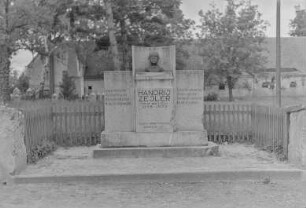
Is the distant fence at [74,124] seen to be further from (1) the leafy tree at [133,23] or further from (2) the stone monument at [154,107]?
(1) the leafy tree at [133,23]

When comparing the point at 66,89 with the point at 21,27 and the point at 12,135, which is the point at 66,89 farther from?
the point at 12,135

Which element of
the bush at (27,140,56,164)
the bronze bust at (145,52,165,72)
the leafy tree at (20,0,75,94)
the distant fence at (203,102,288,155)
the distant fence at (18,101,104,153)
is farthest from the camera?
the leafy tree at (20,0,75,94)

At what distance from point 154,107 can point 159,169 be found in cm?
281

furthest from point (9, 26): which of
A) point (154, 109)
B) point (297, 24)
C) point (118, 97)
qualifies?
point (297, 24)

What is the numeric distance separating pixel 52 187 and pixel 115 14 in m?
26.2

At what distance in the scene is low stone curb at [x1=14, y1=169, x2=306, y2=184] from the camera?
30.5 ft

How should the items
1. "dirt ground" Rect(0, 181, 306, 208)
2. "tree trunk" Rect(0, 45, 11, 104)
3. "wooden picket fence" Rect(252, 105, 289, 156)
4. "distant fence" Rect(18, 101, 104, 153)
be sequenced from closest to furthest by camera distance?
1. "dirt ground" Rect(0, 181, 306, 208)
2. "wooden picket fence" Rect(252, 105, 289, 156)
3. "distant fence" Rect(18, 101, 104, 153)
4. "tree trunk" Rect(0, 45, 11, 104)

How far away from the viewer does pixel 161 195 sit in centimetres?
821

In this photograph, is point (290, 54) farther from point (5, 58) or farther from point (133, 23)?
point (5, 58)

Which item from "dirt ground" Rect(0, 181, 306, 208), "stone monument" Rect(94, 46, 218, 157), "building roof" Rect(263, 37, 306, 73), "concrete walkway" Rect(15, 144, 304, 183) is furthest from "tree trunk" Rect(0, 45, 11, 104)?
"building roof" Rect(263, 37, 306, 73)

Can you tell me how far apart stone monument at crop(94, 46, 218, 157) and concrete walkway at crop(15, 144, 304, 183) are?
0.78 m

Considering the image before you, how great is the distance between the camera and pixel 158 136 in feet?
40.5

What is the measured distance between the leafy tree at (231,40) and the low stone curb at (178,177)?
3766 cm

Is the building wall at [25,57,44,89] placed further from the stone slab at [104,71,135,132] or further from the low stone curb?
the low stone curb
